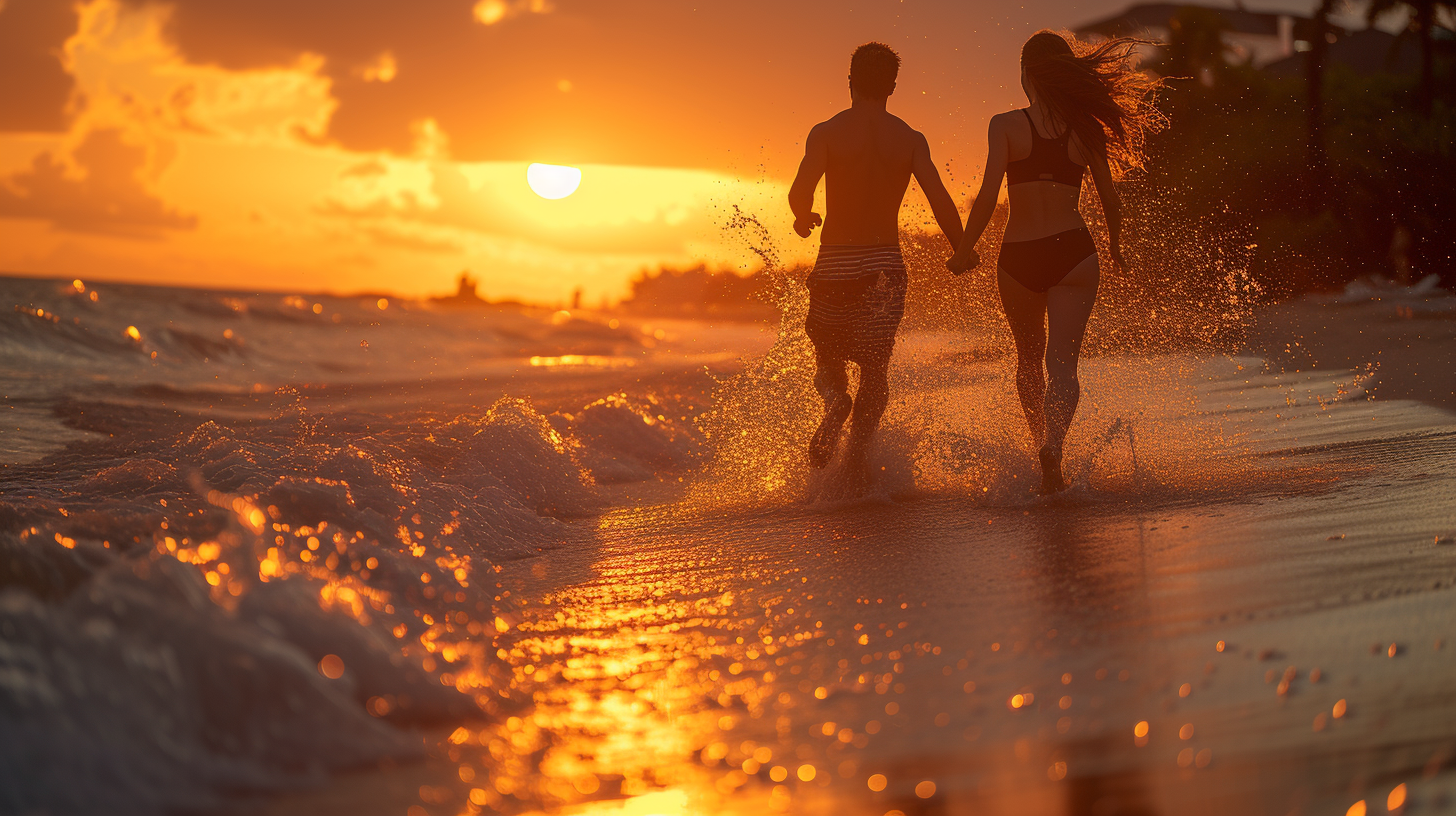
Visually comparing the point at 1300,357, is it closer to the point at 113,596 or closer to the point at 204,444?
the point at 204,444

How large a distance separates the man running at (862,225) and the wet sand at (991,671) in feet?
4.08

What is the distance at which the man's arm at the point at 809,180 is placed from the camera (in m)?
5.84

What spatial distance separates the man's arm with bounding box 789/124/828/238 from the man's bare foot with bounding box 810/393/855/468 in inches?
34.5

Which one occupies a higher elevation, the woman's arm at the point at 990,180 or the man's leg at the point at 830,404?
the woman's arm at the point at 990,180

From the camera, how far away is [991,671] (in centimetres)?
263

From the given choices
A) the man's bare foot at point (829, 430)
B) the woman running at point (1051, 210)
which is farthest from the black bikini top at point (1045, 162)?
the man's bare foot at point (829, 430)

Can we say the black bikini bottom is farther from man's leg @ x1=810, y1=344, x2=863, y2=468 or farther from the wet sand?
the wet sand

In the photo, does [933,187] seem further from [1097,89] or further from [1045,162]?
[1097,89]

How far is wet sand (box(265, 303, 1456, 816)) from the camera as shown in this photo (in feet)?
6.64

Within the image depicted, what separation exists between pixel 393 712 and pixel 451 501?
2536 millimetres

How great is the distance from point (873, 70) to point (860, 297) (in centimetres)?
112

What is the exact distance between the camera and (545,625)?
10.9ft

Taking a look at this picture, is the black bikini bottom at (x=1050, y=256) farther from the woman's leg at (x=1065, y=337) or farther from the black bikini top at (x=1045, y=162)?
the black bikini top at (x=1045, y=162)

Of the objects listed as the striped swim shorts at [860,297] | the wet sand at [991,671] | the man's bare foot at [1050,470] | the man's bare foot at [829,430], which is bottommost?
the wet sand at [991,671]
